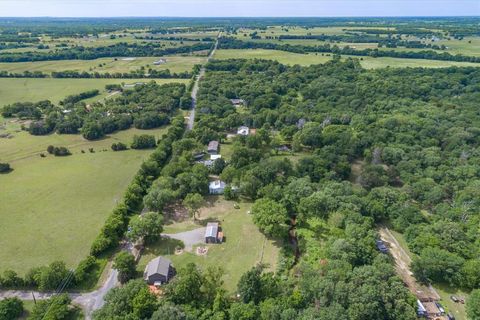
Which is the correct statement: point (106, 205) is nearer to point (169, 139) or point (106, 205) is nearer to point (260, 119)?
point (169, 139)

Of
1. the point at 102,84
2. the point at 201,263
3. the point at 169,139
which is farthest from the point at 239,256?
the point at 102,84

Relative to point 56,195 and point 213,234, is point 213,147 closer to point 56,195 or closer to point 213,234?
point 213,234

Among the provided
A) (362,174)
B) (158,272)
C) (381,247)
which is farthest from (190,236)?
(362,174)

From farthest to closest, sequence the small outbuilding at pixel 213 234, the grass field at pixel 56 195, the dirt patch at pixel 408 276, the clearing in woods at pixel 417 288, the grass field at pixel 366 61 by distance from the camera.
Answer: the grass field at pixel 366 61, the small outbuilding at pixel 213 234, the grass field at pixel 56 195, the clearing in woods at pixel 417 288, the dirt patch at pixel 408 276

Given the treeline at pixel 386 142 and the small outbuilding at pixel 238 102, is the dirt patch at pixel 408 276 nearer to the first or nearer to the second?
the treeline at pixel 386 142

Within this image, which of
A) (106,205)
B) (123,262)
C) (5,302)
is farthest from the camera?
(106,205)

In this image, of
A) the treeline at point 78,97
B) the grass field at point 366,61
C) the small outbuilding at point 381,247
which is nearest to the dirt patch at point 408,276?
the small outbuilding at point 381,247
